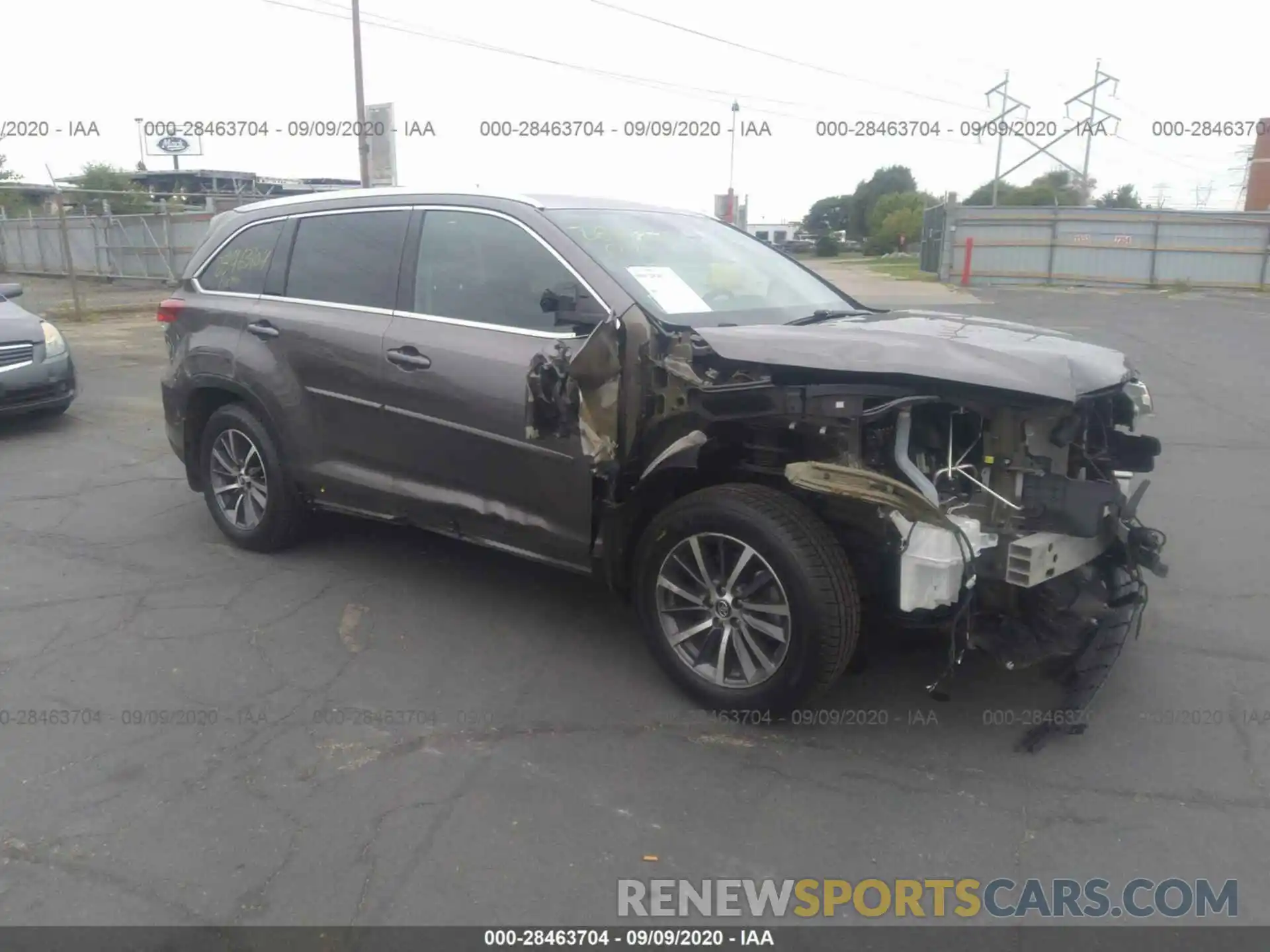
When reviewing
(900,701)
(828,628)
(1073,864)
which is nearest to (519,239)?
(828,628)

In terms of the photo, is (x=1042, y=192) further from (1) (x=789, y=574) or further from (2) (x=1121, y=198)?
(1) (x=789, y=574)

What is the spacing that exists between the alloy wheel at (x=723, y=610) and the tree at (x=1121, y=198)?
64.7m

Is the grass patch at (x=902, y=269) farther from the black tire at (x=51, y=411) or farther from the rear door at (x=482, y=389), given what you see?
the rear door at (x=482, y=389)

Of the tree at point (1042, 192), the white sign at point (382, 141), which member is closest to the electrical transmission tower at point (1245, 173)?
the tree at point (1042, 192)

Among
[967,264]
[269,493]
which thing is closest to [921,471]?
[269,493]

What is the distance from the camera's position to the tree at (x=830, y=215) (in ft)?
239

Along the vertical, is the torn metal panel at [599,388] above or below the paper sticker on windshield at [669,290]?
below

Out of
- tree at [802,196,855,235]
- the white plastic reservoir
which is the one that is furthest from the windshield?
tree at [802,196,855,235]

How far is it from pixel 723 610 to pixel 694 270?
5.17 ft

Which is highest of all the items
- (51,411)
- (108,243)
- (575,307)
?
(575,307)

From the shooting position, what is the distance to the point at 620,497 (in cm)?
403

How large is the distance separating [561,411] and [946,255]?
2678 centimetres

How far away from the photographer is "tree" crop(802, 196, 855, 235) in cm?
7288

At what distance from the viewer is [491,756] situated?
142 inches
